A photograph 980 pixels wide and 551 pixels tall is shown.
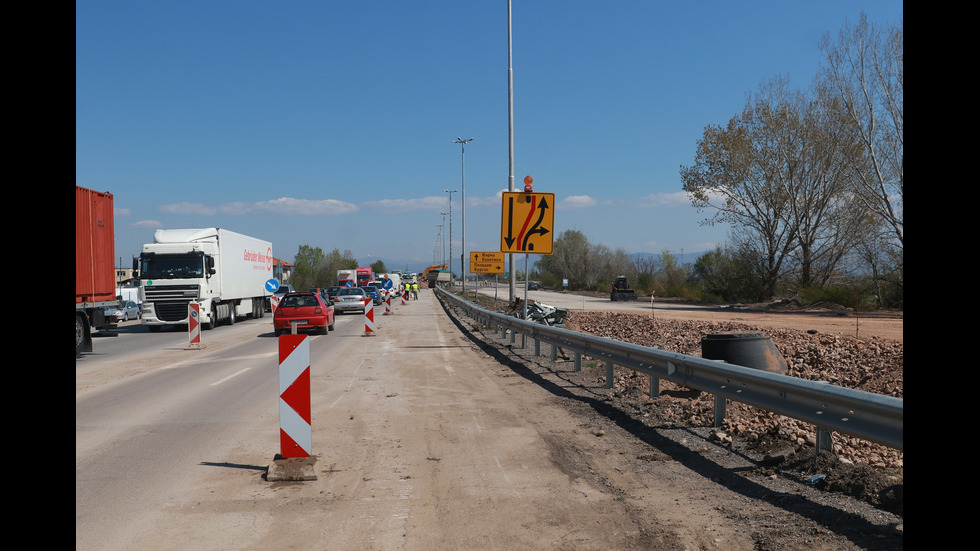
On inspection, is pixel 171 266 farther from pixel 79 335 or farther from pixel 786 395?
pixel 786 395

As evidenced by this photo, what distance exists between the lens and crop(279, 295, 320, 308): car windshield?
24656 mm

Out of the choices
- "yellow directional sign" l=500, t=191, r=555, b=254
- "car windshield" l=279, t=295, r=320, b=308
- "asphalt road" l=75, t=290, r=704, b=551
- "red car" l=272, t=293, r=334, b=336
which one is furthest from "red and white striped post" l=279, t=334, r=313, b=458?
"car windshield" l=279, t=295, r=320, b=308

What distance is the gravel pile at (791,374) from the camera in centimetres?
695

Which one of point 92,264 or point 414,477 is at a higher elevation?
point 92,264

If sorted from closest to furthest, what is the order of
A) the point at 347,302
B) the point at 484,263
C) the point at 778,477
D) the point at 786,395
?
the point at 778,477 → the point at 786,395 → the point at 347,302 → the point at 484,263

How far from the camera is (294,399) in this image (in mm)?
6562

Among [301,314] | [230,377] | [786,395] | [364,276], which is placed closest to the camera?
[786,395]

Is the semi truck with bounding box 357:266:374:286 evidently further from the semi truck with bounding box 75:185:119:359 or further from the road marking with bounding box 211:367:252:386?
the road marking with bounding box 211:367:252:386

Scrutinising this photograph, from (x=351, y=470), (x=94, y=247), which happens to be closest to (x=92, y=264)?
(x=94, y=247)

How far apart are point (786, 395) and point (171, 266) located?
86.1 feet

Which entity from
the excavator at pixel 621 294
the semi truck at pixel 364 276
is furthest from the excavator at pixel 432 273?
the excavator at pixel 621 294
